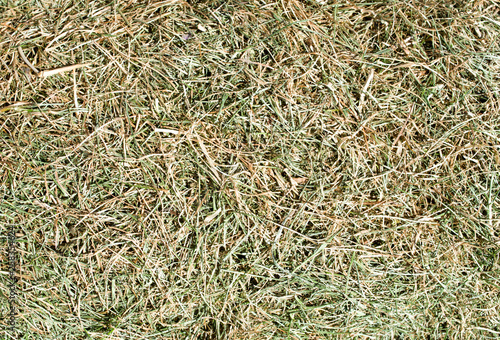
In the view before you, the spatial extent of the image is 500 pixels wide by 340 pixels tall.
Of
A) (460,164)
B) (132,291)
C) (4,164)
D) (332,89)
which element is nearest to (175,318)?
(132,291)

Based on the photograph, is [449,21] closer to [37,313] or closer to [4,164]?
[4,164]

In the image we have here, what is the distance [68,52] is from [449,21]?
204 centimetres

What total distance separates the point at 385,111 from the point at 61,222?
179 centimetres

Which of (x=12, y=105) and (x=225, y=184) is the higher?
(x=12, y=105)

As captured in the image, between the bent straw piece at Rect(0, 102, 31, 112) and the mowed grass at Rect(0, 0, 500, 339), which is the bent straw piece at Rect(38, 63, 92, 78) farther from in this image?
the bent straw piece at Rect(0, 102, 31, 112)

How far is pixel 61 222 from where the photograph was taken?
2.03m

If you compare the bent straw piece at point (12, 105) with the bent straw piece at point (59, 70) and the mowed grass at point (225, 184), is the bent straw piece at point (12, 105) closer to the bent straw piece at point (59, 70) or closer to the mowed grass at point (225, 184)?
the mowed grass at point (225, 184)

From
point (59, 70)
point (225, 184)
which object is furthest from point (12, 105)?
point (225, 184)

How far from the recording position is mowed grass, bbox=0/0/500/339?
6.66 feet

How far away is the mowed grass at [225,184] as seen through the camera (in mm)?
2031

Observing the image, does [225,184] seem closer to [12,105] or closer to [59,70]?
[59,70]

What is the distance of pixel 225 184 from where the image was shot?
6.64 ft

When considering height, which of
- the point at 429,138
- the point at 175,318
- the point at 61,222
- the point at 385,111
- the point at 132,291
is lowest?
the point at 175,318

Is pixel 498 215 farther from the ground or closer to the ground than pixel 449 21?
closer to the ground
